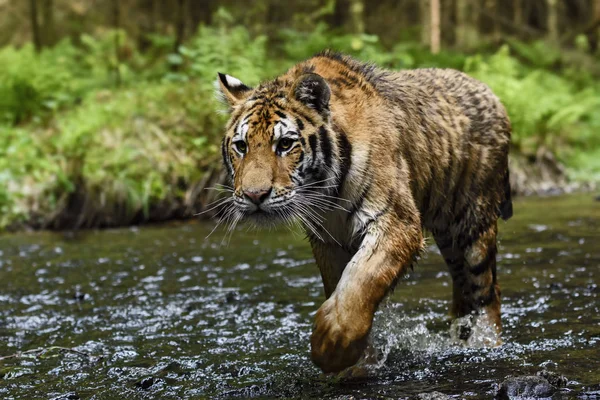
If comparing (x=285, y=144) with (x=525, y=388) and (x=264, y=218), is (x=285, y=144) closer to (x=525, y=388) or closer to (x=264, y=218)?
(x=264, y=218)

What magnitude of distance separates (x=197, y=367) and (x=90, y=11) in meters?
24.3

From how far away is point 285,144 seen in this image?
450cm

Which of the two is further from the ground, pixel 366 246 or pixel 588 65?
pixel 588 65

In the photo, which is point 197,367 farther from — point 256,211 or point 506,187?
point 506,187

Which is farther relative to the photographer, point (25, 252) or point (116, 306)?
point (25, 252)

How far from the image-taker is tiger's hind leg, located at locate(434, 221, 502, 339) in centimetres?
591

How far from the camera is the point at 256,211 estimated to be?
4398mm

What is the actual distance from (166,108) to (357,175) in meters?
10.2

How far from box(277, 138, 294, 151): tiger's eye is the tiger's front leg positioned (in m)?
0.71

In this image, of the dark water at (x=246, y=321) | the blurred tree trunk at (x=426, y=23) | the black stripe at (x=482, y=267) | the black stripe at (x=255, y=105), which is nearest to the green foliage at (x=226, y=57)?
the dark water at (x=246, y=321)

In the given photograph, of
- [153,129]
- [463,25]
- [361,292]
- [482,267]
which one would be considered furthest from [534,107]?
[361,292]

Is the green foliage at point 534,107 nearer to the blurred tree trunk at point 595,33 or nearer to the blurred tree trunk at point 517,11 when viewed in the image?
the blurred tree trunk at point 595,33

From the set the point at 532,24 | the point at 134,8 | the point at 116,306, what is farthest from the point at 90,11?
the point at 116,306

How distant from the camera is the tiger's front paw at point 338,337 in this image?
4.18m
